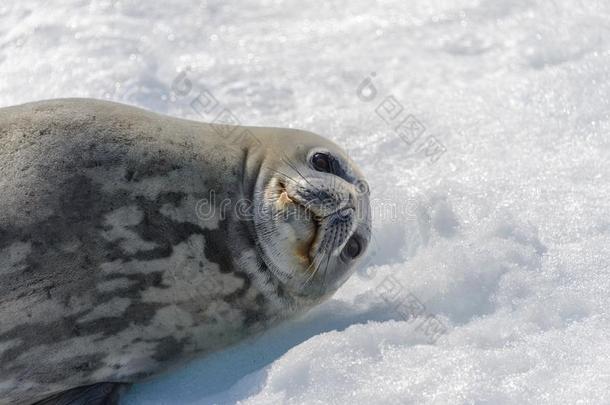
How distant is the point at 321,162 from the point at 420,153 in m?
1.05

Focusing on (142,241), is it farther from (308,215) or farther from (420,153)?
(420,153)

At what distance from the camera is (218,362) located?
3.58 m

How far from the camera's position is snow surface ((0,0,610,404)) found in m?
3.27

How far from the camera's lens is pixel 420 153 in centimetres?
473

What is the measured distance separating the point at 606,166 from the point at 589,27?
1.43 meters

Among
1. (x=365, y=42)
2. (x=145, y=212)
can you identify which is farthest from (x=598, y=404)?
(x=365, y=42)

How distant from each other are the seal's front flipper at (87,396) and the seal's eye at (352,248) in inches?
46.0

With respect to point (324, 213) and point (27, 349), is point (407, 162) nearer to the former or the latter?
point (324, 213)

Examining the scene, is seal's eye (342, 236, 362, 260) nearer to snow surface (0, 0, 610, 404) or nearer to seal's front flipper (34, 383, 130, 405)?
snow surface (0, 0, 610, 404)

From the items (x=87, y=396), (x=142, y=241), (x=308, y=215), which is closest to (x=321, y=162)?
(x=308, y=215)

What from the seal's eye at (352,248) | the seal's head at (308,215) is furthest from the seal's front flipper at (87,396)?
the seal's eye at (352,248)

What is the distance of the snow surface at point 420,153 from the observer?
327 centimetres

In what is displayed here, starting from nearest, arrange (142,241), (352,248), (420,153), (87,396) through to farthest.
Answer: (142,241) < (87,396) < (352,248) < (420,153)

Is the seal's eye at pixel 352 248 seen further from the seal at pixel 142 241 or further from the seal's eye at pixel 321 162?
the seal's eye at pixel 321 162
